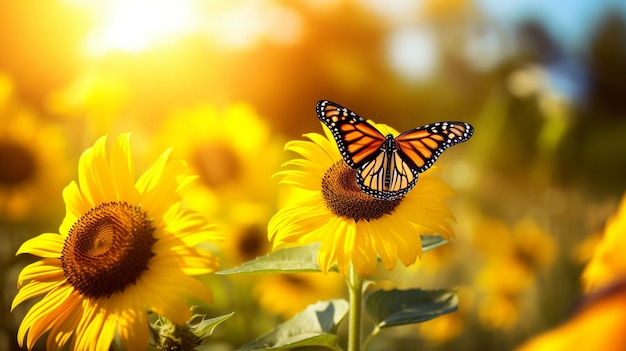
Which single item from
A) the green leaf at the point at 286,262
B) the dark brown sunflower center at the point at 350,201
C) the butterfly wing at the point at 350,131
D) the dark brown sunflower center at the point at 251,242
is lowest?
the green leaf at the point at 286,262

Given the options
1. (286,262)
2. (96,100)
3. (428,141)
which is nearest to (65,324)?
(286,262)

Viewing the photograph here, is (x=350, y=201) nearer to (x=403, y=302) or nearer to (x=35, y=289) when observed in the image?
(x=403, y=302)

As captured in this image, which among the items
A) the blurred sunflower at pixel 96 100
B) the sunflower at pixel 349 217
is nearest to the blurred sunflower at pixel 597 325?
the sunflower at pixel 349 217

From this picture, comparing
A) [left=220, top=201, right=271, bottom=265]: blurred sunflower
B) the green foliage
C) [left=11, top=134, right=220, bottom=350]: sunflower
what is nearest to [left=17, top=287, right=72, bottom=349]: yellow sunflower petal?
[left=11, top=134, right=220, bottom=350]: sunflower

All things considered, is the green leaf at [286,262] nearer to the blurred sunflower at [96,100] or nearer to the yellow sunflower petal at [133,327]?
the yellow sunflower petal at [133,327]

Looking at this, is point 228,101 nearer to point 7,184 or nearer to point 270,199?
point 270,199
